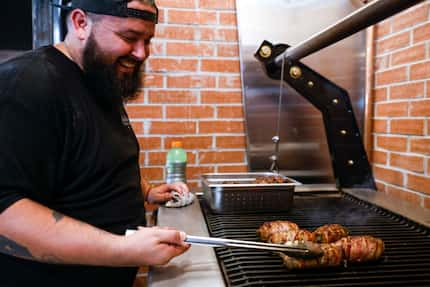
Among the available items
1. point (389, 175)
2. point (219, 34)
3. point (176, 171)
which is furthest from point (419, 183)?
point (219, 34)

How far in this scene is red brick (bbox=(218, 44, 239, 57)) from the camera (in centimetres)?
186

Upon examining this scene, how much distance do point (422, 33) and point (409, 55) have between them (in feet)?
0.36

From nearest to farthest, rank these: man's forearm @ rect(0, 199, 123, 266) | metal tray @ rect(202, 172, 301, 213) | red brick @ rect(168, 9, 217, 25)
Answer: man's forearm @ rect(0, 199, 123, 266), metal tray @ rect(202, 172, 301, 213), red brick @ rect(168, 9, 217, 25)

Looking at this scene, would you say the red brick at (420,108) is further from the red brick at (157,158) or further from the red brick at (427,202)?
the red brick at (157,158)

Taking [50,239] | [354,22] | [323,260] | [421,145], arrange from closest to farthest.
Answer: [50,239]
[323,260]
[354,22]
[421,145]

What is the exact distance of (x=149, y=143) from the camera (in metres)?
1.83

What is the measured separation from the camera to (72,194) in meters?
0.89

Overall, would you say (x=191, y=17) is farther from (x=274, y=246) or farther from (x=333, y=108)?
(x=274, y=246)

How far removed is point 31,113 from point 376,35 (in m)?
1.70

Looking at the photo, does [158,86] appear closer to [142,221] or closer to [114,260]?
[142,221]

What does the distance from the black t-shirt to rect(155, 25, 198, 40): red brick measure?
0.87 m

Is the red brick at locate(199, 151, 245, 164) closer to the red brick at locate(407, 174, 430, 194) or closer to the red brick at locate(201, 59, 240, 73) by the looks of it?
the red brick at locate(201, 59, 240, 73)

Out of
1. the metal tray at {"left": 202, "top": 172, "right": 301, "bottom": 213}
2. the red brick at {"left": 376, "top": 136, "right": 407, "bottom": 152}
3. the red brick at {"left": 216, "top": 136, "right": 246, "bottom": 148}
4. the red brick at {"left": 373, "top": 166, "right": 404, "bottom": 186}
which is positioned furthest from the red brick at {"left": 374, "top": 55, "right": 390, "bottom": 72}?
the metal tray at {"left": 202, "top": 172, "right": 301, "bottom": 213}

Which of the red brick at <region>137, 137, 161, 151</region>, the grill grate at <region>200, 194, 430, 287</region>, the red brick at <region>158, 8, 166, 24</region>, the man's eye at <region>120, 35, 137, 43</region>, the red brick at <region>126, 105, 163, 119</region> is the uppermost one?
the red brick at <region>158, 8, 166, 24</region>
